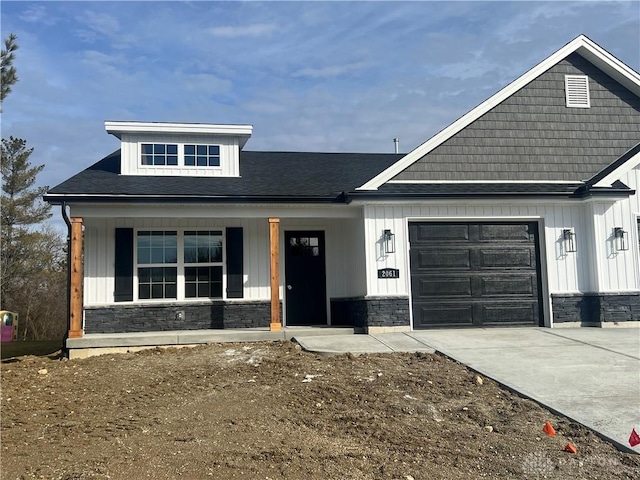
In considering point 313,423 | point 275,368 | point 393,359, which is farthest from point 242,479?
point 393,359

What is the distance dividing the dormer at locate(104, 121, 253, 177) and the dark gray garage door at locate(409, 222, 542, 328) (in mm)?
4811

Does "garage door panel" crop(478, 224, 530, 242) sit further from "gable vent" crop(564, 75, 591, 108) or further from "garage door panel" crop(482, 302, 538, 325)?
"gable vent" crop(564, 75, 591, 108)

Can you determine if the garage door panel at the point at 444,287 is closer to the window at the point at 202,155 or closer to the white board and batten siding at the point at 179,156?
the white board and batten siding at the point at 179,156

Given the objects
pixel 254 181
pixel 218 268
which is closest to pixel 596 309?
pixel 254 181

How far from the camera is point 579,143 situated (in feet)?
40.3

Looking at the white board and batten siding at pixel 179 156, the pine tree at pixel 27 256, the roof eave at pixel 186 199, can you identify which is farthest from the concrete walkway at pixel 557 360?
the pine tree at pixel 27 256

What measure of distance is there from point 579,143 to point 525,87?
174cm

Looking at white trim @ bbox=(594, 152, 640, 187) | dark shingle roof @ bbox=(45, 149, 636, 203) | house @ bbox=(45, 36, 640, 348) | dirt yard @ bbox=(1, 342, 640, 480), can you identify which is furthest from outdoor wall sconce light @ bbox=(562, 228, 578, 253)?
dirt yard @ bbox=(1, 342, 640, 480)

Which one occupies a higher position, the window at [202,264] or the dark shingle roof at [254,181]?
the dark shingle roof at [254,181]

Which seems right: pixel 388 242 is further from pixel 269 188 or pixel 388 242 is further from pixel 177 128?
pixel 177 128

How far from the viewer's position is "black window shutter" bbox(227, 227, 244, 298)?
12125 millimetres

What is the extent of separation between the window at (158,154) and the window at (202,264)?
1968mm

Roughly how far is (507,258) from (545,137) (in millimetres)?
2932

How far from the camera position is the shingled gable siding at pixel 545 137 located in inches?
472
